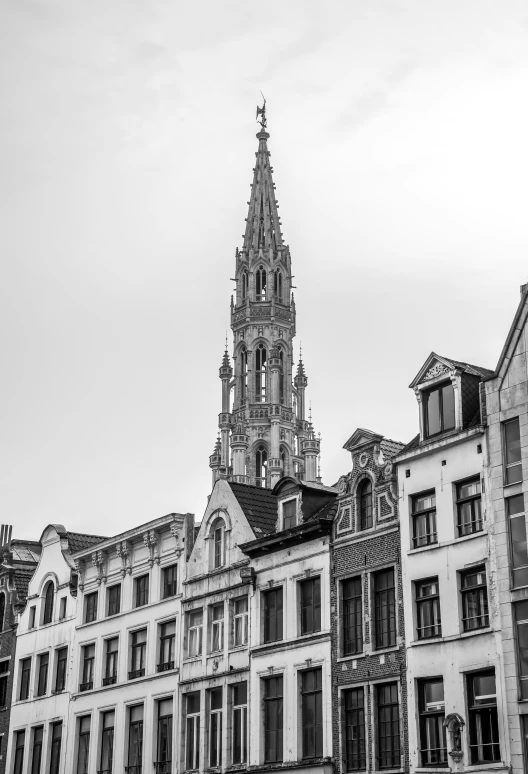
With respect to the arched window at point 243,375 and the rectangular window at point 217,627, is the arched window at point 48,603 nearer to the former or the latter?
the rectangular window at point 217,627

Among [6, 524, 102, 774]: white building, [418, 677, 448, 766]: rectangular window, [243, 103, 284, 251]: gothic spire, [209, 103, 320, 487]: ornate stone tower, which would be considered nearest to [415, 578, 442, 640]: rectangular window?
[418, 677, 448, 766]: rectangular window

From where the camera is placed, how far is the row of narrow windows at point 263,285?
166 metres

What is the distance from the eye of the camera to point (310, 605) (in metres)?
47.9

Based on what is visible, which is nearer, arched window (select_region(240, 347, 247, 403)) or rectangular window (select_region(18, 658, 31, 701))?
rectangular window (select_region(18, 658, 31, 701))

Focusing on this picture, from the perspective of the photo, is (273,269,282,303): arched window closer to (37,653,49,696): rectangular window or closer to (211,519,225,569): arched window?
(37,653,49,696): rectangular window

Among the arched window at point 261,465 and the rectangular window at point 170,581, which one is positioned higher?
the arched window at point 261,465

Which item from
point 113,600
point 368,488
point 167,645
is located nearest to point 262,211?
point 113,600

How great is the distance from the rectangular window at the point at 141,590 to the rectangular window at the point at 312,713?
12896 mm

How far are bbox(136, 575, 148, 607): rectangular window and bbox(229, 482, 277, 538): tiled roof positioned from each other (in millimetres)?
7126

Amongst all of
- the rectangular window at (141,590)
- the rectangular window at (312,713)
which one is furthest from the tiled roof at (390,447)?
the rectangular window at (141,590)

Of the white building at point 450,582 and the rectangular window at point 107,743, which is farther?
the rectangular window at point 107,743

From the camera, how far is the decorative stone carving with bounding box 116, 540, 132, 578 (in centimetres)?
5909

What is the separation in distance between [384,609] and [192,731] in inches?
487

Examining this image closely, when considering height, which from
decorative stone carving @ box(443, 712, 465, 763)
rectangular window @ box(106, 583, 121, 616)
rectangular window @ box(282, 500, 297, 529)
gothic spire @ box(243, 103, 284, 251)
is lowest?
decorative stone carving @ box(443, 712, 465, 763)
